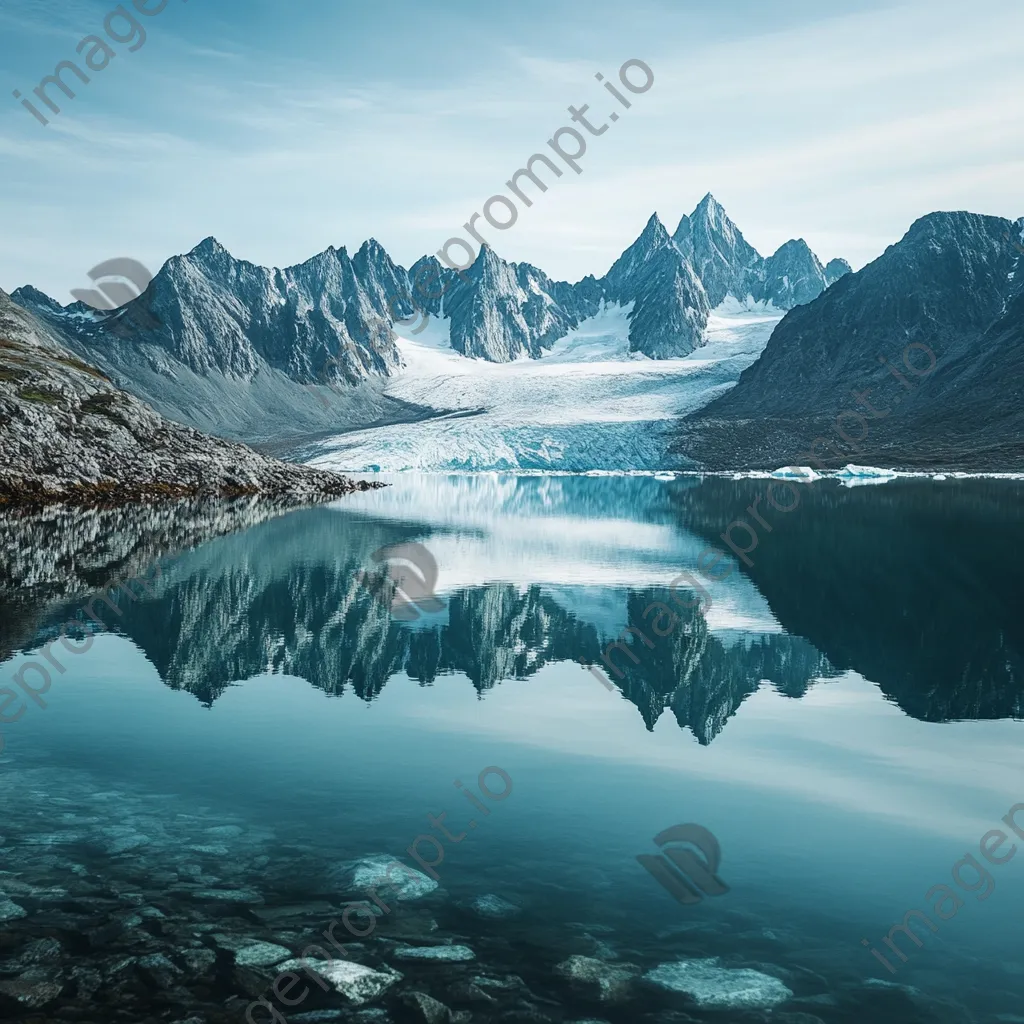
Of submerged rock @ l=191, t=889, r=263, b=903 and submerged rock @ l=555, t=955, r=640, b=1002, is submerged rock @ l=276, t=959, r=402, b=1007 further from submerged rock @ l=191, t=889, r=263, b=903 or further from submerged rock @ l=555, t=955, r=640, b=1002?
submerged rock @ l=555, t=955, r=640, b=1002

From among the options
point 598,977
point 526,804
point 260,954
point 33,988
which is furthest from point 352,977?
point 526,804

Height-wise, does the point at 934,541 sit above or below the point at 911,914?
above

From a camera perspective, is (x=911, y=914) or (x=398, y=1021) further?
(x=911, y=914)

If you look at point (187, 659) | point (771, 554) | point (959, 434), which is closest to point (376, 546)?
point (771, 554)

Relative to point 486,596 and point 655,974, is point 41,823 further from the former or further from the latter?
point 486,596

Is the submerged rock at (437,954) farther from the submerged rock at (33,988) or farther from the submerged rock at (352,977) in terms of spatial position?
the submerged rock at (33,988)

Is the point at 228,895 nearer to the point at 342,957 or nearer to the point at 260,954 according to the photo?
the point at 260,954
